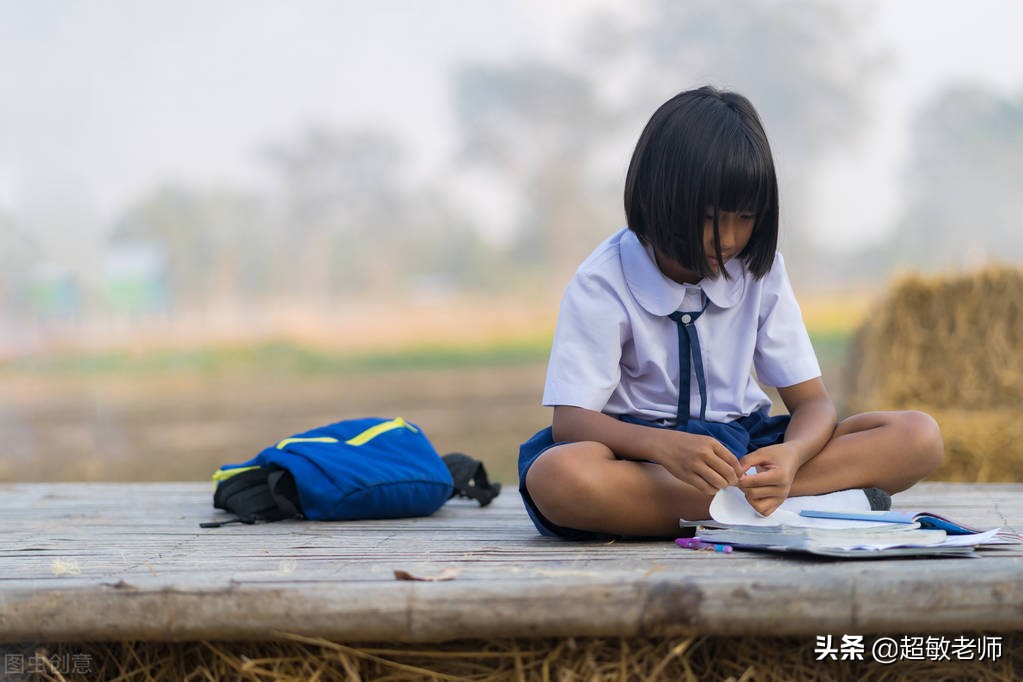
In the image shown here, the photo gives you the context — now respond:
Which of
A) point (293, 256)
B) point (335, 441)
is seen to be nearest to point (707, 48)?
point (293, 256)

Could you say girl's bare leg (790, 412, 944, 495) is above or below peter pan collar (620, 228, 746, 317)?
below

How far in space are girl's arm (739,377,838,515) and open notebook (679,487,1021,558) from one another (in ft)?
0.13

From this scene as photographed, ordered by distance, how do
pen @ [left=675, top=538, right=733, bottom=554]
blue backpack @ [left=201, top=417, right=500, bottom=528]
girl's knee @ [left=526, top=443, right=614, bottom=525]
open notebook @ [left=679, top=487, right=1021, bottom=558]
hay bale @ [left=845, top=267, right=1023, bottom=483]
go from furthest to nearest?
hay bale @ [left=845, top=267, right=1023, bottom=483] < blue backpack @ [left=201, top=417, right=500, bottom=528] < girl's knee @ [left=526, top=443, right=614, bottom=525] < pen @ [left=675, top=538, right=733, bottom=554] < open notebook @ [left=679, top=487, right=1021, bottom=558]

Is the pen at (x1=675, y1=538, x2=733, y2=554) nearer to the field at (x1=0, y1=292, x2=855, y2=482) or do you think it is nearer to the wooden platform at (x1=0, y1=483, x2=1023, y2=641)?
the wooden platform at (x1=0, y1=483, x2=1023, y2=641)

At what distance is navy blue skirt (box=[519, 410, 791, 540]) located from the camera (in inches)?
68.7

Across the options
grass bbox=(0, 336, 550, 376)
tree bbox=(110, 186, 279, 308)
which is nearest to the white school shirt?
grass bbox=(0, 336, 550, 376)

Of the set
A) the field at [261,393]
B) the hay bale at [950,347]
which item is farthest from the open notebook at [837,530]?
the field at [261,393]

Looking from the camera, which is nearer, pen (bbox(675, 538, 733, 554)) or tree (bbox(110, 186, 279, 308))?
pen (bbox(675, 538, 733, 554))

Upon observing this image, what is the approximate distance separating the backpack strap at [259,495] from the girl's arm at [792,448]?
891 mm

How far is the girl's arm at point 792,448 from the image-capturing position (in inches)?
62.7

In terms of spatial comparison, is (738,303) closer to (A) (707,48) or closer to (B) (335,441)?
(B) (335,441)

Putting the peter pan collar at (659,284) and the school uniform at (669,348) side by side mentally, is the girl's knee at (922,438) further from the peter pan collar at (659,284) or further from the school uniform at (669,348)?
the peter pan collar at (659,284)

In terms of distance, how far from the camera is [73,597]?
1.32 meters

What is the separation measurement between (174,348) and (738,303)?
11283 millimetres
